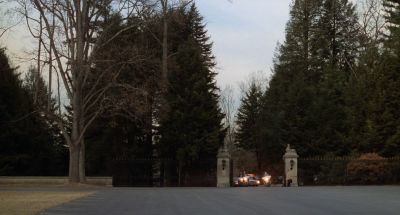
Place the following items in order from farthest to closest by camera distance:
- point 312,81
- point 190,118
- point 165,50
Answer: point 312,81
point 165,50
point 190,118

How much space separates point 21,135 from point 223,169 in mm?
16556

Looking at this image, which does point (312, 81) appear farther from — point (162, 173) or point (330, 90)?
point (162, 173)

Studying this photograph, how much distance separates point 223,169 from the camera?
132ft

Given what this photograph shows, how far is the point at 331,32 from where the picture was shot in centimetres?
6247

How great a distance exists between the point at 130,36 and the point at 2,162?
1398cm

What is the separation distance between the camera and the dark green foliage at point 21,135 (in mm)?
43812

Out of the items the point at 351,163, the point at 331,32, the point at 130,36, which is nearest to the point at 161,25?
the point at 130,36

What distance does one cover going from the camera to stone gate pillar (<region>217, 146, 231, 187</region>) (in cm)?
3995

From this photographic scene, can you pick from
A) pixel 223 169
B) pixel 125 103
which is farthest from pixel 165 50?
pixel 223 169

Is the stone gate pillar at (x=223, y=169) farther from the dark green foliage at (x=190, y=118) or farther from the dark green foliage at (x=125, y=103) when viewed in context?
the dark green foliage at (x=125, y=103)

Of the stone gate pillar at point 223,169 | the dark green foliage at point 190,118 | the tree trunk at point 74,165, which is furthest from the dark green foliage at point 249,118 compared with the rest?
the tree trunk at point 74,165

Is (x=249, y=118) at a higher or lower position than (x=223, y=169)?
higher

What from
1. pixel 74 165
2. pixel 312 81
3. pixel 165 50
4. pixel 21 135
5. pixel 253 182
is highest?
pixel 165 50

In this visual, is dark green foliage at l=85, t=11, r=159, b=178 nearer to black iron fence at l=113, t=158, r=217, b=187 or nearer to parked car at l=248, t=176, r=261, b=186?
black iron fence at l=113, t=158, r=217, b=187
